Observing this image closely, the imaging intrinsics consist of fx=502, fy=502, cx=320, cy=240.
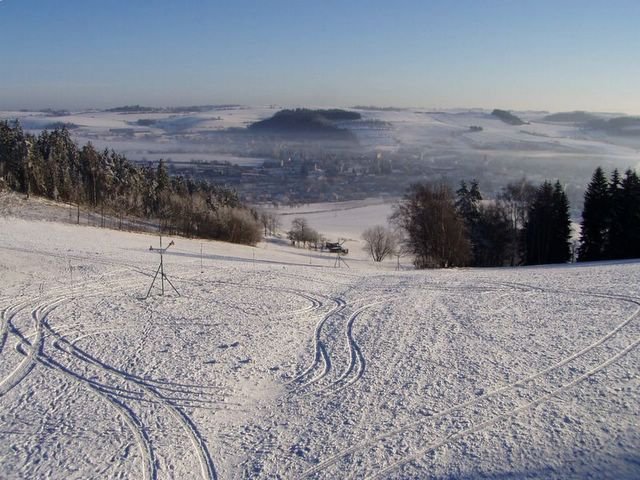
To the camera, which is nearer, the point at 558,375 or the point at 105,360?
the point at 558,375

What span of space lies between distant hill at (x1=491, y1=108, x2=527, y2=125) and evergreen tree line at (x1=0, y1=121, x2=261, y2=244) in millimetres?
127997

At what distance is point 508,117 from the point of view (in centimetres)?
17850

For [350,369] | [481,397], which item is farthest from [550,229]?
[481,397]

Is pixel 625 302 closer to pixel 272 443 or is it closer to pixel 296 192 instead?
pixel 272 443

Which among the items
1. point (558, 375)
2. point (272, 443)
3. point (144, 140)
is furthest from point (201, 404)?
point (144, 140)

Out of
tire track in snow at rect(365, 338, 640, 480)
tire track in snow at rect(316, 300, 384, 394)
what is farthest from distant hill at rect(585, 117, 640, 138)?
tire track in snow at rect(316, 300, 384, 394)

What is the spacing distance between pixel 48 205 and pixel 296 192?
7266 centimetres

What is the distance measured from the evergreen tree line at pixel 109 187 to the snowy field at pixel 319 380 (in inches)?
1394

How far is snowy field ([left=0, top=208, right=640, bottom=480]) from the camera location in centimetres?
937

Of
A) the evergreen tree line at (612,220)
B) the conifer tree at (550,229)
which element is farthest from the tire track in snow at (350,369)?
the conifer tree at (550,229)

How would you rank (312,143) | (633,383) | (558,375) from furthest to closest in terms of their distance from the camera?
(312,143)
(558,375)
(633,383)

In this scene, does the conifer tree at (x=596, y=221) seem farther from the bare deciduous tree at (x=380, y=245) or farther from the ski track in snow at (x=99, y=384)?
the ski track in snow at (x=99, y=384)

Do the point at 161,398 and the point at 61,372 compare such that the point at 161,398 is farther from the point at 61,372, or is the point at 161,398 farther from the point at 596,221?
the point at 596,221

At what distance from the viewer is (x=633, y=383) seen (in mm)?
11539
